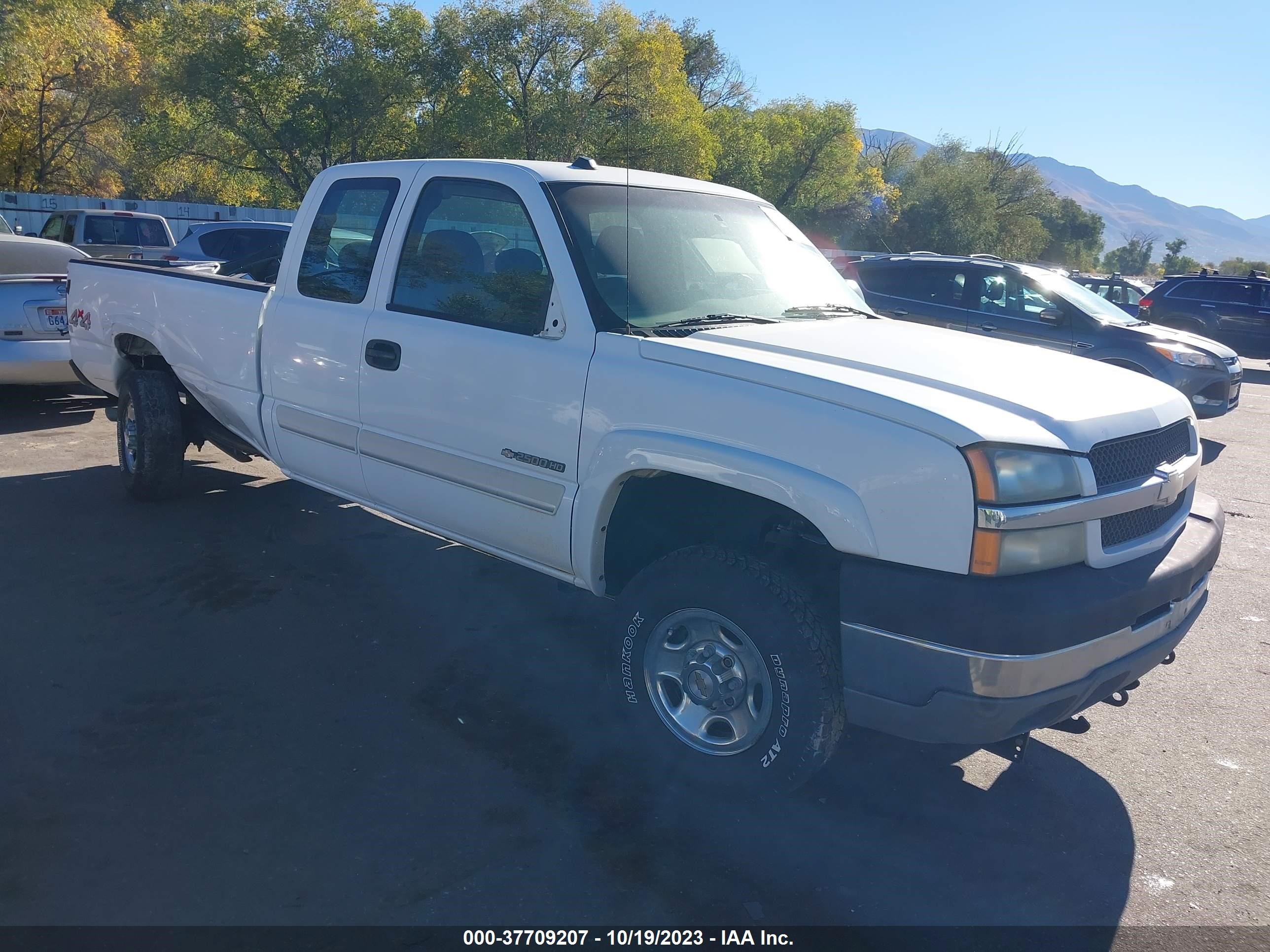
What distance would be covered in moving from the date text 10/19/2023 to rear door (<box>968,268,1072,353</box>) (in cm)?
889

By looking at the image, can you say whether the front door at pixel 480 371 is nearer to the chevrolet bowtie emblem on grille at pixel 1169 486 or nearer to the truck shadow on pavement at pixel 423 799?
the truck shadow on pavement at pixel 423 799

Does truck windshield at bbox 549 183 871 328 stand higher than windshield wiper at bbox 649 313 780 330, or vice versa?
truck windshield at bbox 549 183 871 328

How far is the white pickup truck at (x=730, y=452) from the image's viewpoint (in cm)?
279

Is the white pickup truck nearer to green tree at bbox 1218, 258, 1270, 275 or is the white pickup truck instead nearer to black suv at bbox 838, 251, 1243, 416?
black suv at bbox 838, 251, 1243, 416

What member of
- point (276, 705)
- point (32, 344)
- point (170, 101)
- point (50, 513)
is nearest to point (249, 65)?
point (170, 101)

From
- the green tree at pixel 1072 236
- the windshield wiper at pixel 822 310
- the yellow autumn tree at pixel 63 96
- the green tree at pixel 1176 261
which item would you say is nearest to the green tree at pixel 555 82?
the yellow autumn tree at pixel 63 96

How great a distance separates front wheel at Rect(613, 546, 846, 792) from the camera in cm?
309

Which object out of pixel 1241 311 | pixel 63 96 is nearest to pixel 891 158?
pixel 63 96

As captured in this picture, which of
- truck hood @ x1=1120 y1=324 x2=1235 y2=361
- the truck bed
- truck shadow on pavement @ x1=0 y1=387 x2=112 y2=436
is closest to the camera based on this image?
the truck bed

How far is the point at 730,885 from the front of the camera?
295cm

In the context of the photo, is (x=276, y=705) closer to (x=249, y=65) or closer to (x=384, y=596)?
(x=384, y=596)

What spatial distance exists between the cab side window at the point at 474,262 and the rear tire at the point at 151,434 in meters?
2.55

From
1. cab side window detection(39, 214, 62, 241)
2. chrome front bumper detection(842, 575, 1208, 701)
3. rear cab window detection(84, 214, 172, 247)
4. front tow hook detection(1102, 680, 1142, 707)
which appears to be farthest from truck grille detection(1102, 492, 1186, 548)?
cab side window detection(39, 214, 62, 241)

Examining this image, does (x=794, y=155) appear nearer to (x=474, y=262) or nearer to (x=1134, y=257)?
(x=1134, y=257)
